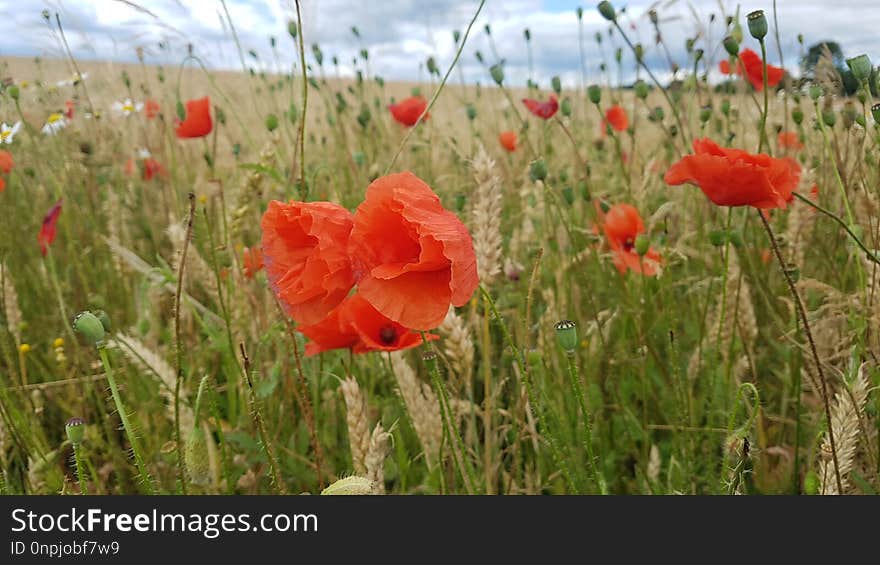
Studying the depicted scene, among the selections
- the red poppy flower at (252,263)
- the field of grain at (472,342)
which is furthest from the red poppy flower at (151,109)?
the red poppy flower at (252,263)

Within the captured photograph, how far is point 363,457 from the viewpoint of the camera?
42.2 inches


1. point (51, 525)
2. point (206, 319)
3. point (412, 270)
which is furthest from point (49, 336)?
point (412, 270)

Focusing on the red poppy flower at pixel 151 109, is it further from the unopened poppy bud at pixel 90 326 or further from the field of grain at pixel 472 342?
the unopened poppy bud at pixel 90 326

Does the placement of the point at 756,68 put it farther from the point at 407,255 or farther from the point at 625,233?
the point at 407,255

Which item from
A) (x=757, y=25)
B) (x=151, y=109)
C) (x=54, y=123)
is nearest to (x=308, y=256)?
(x=757, y=25)

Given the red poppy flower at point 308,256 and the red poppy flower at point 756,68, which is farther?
the red poppy flower at point 756,68

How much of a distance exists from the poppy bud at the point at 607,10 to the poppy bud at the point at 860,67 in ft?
→ 1.70

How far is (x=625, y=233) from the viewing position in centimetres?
193

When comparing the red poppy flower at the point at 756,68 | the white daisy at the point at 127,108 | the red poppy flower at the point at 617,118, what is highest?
the white daisy at the point at 127,108

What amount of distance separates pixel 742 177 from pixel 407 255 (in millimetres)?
590

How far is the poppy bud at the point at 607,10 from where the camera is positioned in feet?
5.40

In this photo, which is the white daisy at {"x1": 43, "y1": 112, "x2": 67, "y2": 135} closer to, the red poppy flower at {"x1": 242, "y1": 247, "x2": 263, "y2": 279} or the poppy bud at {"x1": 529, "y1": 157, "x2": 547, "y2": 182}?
Answer: the red poppy flower at {"x1": 242, "y1": 247, "x2": 263, "y2": 279}

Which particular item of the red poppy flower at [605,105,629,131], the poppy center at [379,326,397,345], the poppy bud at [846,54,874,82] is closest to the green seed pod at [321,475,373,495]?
the poppy center at [379,326,397,345]

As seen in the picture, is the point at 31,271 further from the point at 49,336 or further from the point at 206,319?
the point at 206,319
